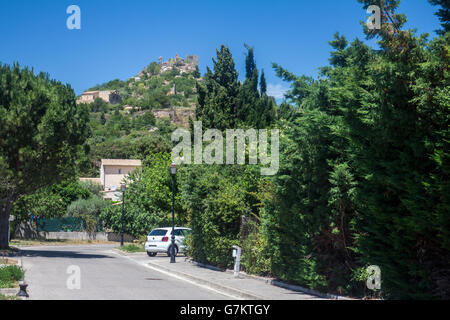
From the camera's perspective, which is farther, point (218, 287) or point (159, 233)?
point (159, 233)

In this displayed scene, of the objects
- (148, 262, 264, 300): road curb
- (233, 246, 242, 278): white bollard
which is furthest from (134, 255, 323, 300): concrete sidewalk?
(233, 246, 242, 278): white bollard

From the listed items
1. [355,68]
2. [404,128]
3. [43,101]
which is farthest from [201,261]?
[404,128]

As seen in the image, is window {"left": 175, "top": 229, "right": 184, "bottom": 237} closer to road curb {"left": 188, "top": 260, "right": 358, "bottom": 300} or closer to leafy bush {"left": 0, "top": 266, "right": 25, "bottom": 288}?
road curb {"left": 188, "top": 260, "right": 358, "bottom": 300}

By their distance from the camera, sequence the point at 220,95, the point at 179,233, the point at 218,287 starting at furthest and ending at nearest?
the point at 220,95 < the point at 179,233 < the point at 218,287

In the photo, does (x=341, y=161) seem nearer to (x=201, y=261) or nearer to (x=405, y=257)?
(x=405, y=257)

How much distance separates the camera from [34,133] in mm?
26359

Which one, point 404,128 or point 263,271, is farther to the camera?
point 263,271

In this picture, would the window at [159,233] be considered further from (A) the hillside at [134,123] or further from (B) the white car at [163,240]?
(A) the hillside at [134,123]

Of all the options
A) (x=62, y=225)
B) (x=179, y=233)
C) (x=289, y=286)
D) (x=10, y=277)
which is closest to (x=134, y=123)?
(x=62, y=225)

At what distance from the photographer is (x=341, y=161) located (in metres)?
12.2

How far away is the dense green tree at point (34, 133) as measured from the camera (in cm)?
2573

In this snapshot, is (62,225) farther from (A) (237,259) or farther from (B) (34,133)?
(A) (237,259)
